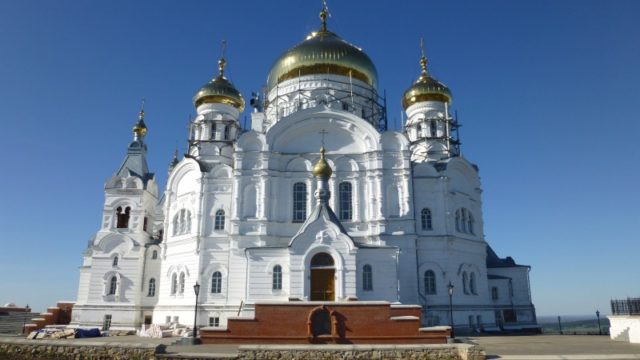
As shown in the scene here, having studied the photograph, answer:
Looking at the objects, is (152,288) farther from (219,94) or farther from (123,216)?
(219,94)

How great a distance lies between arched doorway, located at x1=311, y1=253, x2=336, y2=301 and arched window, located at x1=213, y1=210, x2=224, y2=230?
6179 mm

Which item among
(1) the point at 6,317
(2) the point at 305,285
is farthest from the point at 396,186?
(1) the point at 6,317

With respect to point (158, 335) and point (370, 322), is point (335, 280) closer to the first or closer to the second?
point (370, 322)

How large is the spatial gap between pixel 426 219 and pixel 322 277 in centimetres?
744

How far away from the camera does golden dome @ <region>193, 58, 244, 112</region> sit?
2988cm

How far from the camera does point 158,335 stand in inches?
869

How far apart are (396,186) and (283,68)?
11.8 m

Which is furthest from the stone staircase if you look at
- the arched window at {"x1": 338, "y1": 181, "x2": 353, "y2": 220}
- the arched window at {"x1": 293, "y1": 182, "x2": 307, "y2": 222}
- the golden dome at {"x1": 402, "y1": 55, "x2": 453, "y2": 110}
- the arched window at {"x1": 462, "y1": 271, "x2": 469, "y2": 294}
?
the golden dome at {"x1": 402, "y1": 55, "x2": 453, "y2": 110}

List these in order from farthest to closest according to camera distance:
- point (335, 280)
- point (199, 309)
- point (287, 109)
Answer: point (287, 109) < point (199, 309) < point (335, 280)

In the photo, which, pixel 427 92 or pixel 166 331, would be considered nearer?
pixel 166 331

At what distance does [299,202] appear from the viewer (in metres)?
25.5

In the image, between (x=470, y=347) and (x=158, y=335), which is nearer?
(x=470, y=347)

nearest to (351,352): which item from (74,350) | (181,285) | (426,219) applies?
(74,350)

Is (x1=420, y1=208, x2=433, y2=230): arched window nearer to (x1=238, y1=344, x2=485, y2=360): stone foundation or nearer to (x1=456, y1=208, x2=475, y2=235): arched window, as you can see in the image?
(x1=456, y1=208, x2=475, y2=235): arched window
